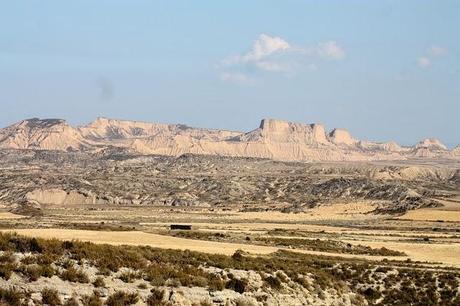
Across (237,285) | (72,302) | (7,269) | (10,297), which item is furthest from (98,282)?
(237,285)

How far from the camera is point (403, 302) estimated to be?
82.9ft

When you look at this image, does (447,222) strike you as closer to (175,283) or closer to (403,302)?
(403,302)

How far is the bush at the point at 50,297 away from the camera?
54.1ft

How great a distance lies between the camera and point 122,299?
17547mm

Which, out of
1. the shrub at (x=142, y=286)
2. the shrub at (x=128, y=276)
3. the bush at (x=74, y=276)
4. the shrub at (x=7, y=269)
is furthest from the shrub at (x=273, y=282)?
the shrub at (x=7, y=269)

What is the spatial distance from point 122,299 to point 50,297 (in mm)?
1887

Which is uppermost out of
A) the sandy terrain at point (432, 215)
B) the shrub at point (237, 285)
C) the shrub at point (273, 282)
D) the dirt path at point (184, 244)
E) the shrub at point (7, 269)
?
the shrub at point (7, 269)

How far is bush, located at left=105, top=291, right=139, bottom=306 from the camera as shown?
1736cm

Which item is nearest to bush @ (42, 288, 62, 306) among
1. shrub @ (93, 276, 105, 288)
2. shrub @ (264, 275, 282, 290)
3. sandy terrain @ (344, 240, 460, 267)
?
shrub @ (93, 276, 105, 288)

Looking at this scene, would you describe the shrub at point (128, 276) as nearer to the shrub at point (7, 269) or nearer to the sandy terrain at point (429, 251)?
the shrub at point (7, 269)

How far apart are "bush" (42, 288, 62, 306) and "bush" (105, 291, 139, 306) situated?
1294 mm

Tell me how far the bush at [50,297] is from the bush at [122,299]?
50.9 inches

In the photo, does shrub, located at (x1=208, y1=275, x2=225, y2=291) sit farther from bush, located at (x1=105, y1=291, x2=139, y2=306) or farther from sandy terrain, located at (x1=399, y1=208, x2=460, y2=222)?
sandy terrain, located at (x1=399, y1=208, x2=460, y2=222)

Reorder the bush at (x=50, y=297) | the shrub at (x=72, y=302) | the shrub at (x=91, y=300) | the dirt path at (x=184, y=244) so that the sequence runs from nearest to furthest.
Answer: the bush at (x=50, y=297) < the shrub at (x=72, y=302) < the shrub at (x=91, y=300) < the dirt path at (x=184, y=244)
